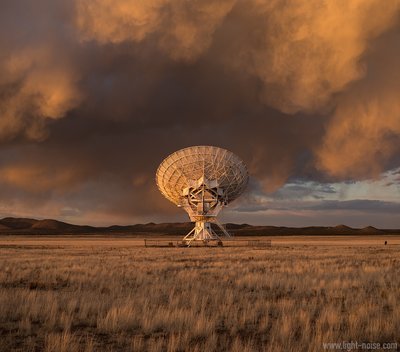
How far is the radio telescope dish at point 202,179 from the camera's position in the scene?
66875 millimetres

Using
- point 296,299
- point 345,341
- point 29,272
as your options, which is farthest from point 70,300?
point 29,272

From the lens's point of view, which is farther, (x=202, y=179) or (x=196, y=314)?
(x=202, y=179)

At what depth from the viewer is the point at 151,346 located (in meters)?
9.44

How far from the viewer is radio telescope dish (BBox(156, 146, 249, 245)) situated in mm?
66875

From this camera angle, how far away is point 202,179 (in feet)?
220

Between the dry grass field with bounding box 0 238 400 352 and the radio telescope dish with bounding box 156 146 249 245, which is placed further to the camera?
the radio telescope dish with bounding box 156 146 249 245

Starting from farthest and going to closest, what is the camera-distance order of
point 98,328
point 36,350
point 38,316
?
1. point 38,316
2. point 98,328
3. point 36,350

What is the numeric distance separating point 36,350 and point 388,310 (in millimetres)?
9973

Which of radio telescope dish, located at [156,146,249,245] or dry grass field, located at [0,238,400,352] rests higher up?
radio telescope dish, located at [156,146,249,245]

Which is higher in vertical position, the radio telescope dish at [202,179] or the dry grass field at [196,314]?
the radio telescope dish at [202,179]

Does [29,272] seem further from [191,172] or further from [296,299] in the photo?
[191,172]

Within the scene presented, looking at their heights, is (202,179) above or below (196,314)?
above

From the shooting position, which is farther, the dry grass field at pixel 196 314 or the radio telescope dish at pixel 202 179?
the radio telescope dish at pixel 202 179

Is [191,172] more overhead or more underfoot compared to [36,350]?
more overhead
